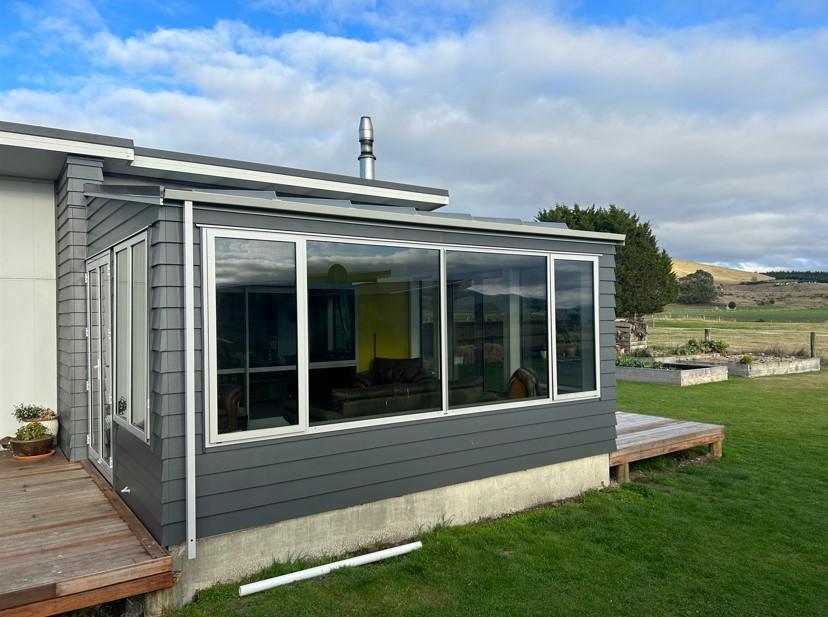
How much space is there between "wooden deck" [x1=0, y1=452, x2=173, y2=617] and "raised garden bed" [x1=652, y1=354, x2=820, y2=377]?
1296 cm

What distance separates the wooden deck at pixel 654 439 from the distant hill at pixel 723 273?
2669 inches

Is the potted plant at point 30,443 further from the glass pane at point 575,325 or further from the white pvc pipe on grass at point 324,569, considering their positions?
the glass pane at point 575,325

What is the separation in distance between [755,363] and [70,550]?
48.0 feet

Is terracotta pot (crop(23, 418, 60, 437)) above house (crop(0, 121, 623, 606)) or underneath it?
underneath

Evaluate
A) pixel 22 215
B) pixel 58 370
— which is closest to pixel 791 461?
pixel 58 370

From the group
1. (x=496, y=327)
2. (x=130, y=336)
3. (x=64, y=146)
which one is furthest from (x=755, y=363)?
(x=64, y=146)

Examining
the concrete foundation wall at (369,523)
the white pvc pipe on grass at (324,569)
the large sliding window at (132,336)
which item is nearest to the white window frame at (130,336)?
the large sliding window at (132,336)

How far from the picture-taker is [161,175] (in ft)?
19.3

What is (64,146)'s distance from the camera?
4.99 metres

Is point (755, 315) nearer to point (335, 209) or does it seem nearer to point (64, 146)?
point (335, 209)

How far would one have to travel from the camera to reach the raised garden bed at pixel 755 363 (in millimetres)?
13594

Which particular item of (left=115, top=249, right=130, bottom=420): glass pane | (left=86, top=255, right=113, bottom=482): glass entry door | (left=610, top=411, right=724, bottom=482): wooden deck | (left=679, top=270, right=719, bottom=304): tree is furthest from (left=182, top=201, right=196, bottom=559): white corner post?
(left=679, top=270, right=719, bottom=304): tree

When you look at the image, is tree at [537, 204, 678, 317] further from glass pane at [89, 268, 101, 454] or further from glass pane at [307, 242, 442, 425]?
glass pane at [89, 268, 101, 454]

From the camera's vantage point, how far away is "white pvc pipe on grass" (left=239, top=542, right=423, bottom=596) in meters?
3.34
